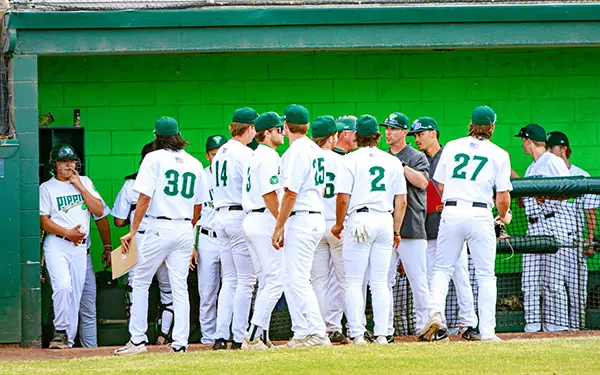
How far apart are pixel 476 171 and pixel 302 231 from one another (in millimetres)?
1503

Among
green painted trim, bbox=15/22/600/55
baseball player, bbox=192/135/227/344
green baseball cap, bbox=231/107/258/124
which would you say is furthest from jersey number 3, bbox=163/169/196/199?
green painted trim, bbox=15/22/600/55

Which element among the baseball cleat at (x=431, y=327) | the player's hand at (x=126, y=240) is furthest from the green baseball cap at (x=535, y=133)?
the player's hand at (x=126, y=240)

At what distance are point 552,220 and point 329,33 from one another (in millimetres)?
2790

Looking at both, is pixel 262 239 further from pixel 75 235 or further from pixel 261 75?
pixel 261 75

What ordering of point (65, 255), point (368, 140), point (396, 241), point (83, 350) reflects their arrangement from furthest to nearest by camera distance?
point (65, 255) → point (83, 350) → point (396, 241) → point (368, 140)

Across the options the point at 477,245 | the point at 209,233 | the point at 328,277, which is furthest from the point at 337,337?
the point at 209,233

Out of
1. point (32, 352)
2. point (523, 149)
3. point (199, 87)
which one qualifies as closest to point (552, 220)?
point (523, 149)

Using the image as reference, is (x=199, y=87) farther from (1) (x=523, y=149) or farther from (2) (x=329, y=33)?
(1) (x=523, y=149)

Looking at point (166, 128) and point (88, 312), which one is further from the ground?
point (166, 128)

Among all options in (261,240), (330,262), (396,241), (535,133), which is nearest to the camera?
(261,240)

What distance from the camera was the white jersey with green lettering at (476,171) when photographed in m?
9.46

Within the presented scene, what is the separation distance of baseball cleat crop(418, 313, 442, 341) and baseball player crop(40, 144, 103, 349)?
10.7 feet

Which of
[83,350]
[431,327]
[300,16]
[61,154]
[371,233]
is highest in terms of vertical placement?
[300,16]

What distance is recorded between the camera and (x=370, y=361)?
8070 mm
